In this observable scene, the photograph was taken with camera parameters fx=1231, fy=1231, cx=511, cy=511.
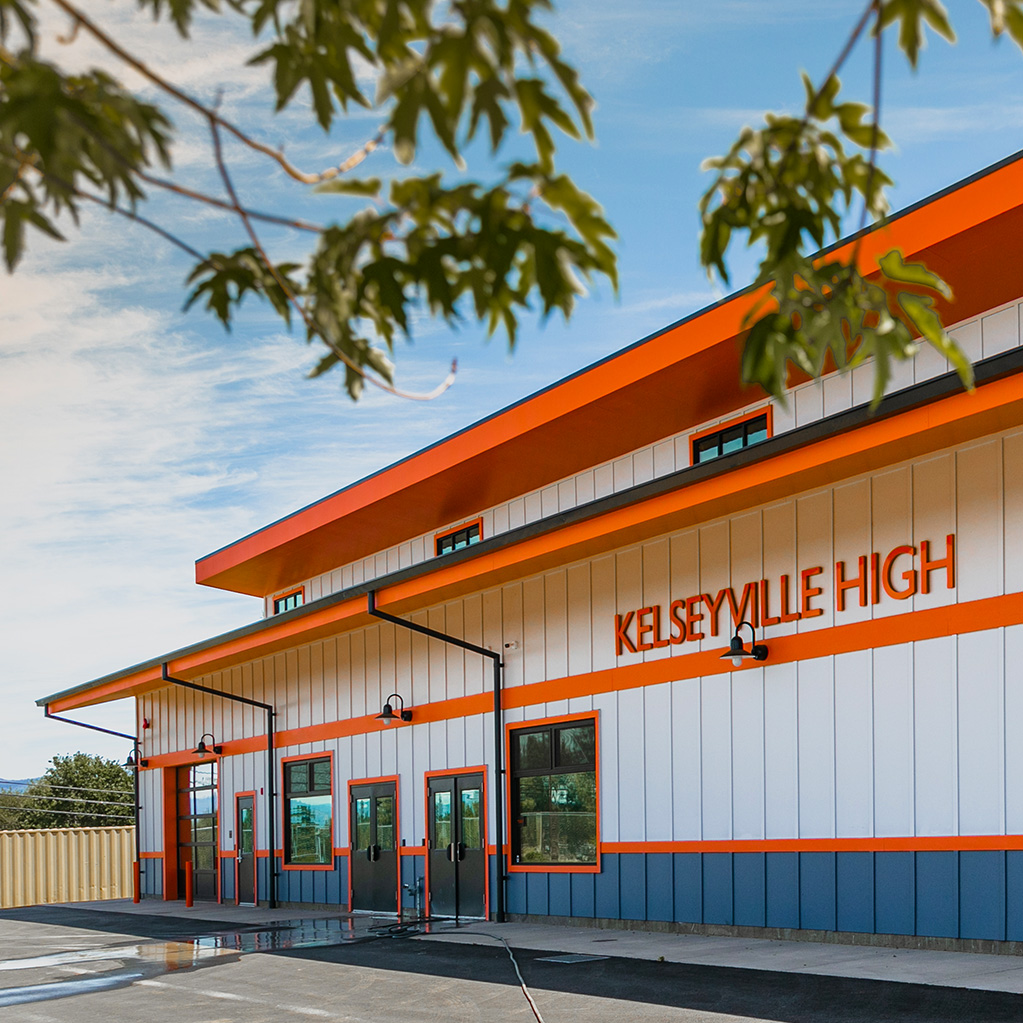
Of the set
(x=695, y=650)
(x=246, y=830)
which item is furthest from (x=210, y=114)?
(x=246, y=830)

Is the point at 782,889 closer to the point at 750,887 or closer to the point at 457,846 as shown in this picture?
the point at 750,887

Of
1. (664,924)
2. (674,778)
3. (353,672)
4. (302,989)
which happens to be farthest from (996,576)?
(353,672)

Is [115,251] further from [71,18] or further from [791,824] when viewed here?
[791,824]

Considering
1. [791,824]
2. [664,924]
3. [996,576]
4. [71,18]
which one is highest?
[71,18]

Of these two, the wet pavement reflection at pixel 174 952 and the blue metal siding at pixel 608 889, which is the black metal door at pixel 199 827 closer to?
the wet pavement reflection at pixel 174 952

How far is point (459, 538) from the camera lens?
19703 millimetres

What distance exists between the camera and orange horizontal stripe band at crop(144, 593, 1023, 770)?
1091 centimetres

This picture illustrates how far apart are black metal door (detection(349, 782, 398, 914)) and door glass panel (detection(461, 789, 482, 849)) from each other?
2023 mm

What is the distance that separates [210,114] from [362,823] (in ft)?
59.6

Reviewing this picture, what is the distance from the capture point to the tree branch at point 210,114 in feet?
9.01

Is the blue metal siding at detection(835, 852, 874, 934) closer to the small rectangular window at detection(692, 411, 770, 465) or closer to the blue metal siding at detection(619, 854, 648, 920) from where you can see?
the blue metal siding at detection(619, 854, 648, 920)

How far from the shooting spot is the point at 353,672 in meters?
20.7

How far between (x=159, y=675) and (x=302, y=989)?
14863mm

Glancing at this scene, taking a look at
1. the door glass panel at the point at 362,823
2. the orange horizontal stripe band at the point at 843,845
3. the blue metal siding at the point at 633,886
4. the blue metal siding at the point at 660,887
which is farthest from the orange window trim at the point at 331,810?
the blue metal siding at the point at 660,887
